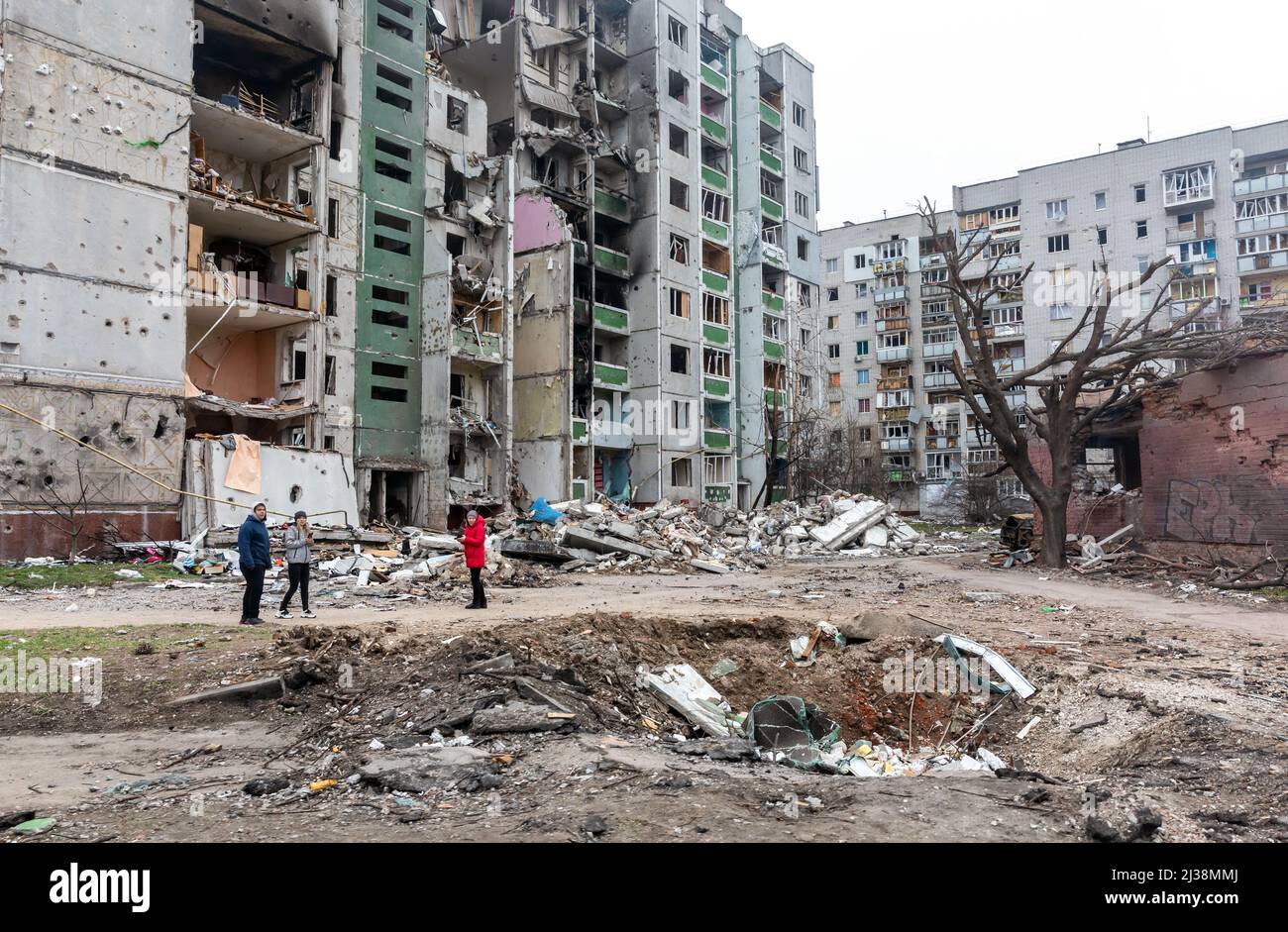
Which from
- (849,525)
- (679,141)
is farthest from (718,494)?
(679,141)

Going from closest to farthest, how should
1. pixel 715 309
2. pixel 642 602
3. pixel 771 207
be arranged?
pixel 642 602 < pixel 715 309 < pixel 771 207

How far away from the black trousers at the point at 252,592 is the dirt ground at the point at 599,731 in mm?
427

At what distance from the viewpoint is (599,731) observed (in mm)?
6961

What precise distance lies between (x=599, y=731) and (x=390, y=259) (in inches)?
1071

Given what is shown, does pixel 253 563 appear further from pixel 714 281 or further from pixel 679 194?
pixel 714 281

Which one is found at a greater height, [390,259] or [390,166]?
[390,166]

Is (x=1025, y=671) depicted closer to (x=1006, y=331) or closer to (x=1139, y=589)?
(x=1139, y=589)

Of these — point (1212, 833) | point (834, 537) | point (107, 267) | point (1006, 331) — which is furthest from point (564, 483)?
point (1006, 331)

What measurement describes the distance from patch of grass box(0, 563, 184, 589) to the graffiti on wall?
918 inches

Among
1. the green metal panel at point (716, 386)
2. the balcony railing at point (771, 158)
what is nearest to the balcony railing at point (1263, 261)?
the balcony railing at point (771, 158)

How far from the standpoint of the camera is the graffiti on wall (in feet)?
62.5

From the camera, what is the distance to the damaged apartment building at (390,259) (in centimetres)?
2127

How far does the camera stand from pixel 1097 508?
27.0m
